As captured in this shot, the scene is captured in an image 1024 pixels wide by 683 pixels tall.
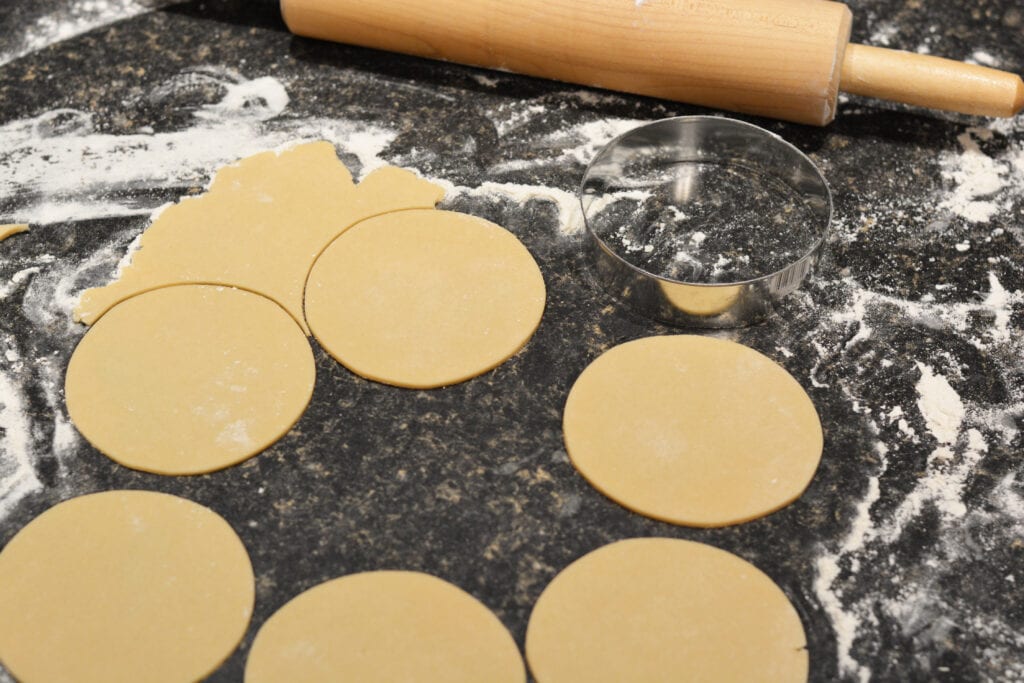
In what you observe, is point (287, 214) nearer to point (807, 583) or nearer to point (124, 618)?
point (124, 618)

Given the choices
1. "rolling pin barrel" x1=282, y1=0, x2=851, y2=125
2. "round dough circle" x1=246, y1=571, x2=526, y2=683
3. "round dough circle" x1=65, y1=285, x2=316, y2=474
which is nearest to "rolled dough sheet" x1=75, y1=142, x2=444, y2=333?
"round dough circle" x1=65, y1=285, x2=316, y2=474

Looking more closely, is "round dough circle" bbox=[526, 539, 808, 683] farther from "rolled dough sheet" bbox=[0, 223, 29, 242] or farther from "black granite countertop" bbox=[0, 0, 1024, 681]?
"rolled dough sheet" bbox=[0, 223, 29, 242]

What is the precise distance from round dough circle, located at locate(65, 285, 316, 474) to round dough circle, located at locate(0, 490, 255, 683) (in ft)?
0.28

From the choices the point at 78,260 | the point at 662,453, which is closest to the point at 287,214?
the point at 78,260

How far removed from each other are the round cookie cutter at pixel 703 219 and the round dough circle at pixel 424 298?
16 centimetres

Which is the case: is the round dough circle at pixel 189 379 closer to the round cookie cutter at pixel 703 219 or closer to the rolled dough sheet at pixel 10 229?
the rolled dough sheet at pixel 10 229

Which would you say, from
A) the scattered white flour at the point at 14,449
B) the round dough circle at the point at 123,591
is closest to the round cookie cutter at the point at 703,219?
the round dough circle at the point at 123,591

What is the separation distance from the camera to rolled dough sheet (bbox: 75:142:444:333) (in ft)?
5.07

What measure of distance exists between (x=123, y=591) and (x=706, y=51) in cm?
119

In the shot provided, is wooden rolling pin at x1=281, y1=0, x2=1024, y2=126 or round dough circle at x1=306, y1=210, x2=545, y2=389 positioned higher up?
wooden rolling pin at x1=281, y1=0, x2=1024, y2=126

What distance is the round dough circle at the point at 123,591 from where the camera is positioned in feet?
3.99

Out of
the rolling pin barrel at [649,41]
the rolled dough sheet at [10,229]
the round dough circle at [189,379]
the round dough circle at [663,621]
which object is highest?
the rolling pin barrel at [649,41]

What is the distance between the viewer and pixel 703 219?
1612 millimetres

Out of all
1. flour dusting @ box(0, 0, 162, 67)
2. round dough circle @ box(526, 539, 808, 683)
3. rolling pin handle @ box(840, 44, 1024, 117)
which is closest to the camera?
round dough circle @ box(526, 539, 808, 683)
